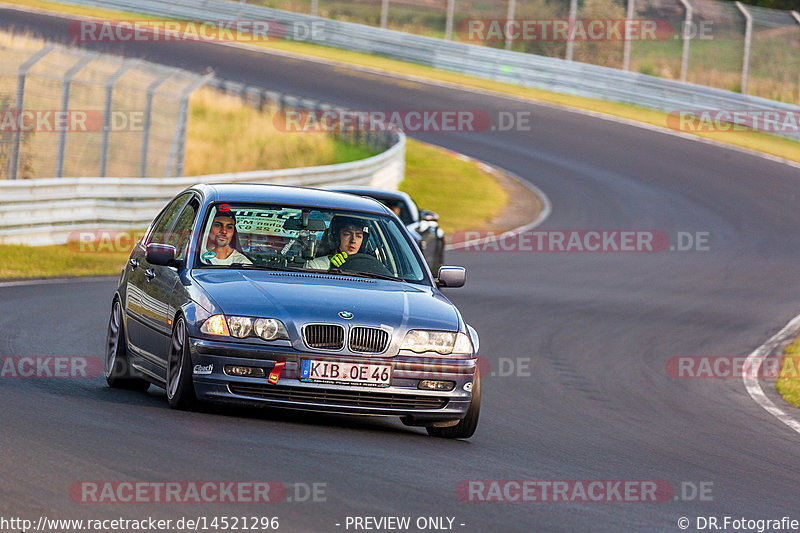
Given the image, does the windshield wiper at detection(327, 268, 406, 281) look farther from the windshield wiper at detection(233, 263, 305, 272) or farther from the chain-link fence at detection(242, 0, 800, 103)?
the chain-link fence at detection(242, 0, 800, 103)

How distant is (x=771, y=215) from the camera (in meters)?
29.7

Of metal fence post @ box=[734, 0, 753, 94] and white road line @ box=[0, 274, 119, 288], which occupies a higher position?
metal fence post @ box=[734, 0, 753, 94]

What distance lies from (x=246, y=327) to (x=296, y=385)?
436 mm

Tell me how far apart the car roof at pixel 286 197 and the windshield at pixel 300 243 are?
52 millimetres

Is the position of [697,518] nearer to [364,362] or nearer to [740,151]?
[364,362]

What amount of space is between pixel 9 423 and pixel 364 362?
1972 millimetres

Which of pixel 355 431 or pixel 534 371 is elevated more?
pixel 355 431

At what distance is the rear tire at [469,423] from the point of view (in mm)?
8062

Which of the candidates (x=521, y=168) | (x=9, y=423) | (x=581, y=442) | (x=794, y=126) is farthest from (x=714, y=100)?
(x=9, y=423)

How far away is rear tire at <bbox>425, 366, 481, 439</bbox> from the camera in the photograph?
8.06 m

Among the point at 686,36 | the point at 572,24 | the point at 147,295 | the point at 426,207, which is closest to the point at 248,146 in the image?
the point at 426,207

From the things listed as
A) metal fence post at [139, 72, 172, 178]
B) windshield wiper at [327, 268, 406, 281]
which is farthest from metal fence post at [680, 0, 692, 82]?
windshield wiper at [327, 268, 406, 281]

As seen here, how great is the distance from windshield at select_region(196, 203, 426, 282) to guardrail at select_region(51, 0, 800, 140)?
31877 millimetres

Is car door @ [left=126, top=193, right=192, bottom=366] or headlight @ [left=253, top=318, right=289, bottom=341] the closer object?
headlight @ [left=253, top=318, right=289, bottom=341]
